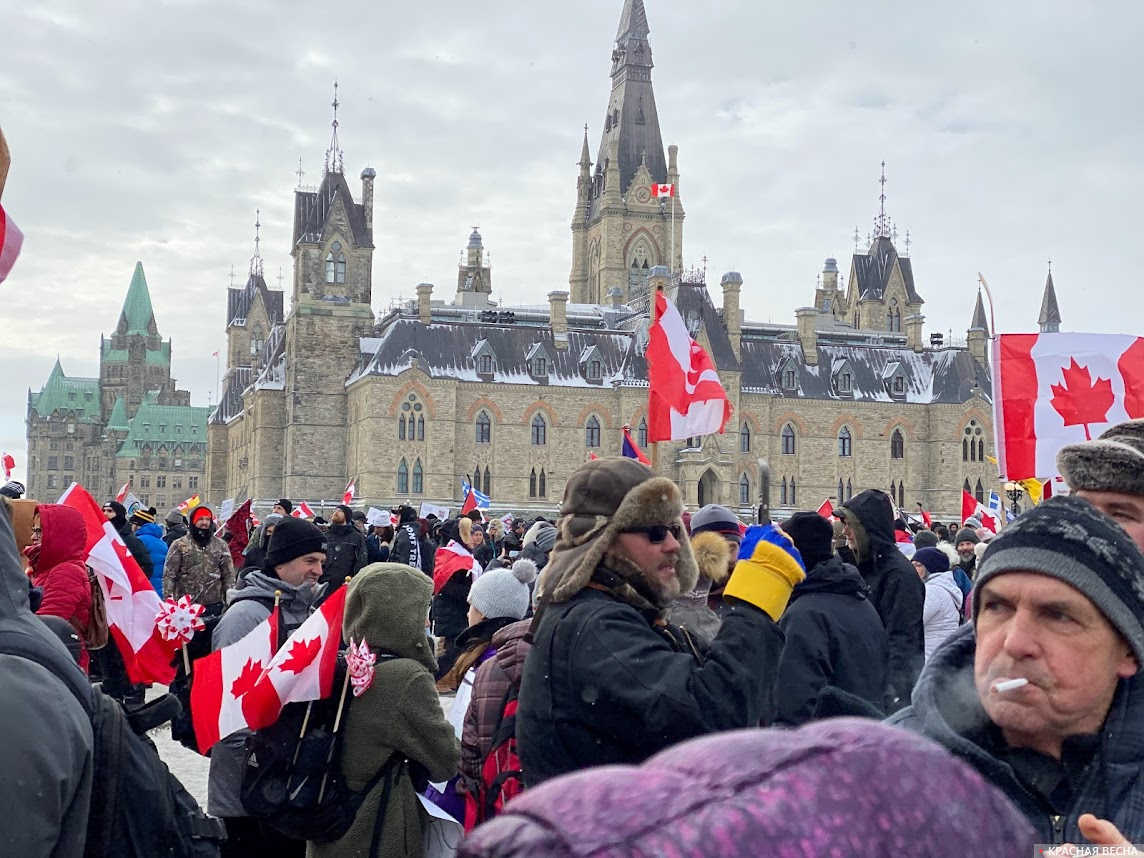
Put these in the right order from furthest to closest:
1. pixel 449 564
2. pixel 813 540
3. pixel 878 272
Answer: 1. pixel 878 272
2. pixel 449 564
3. pixel 813 540

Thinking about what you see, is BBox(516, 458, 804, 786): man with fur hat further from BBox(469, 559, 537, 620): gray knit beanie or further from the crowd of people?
BBox(469, 559, 537, 620): gray knit beanie

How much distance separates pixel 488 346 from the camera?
54281mm

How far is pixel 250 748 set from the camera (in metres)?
4.05

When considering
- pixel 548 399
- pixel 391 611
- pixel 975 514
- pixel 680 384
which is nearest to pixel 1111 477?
pixel 391 611

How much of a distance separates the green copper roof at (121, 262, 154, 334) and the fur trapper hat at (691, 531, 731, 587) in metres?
132

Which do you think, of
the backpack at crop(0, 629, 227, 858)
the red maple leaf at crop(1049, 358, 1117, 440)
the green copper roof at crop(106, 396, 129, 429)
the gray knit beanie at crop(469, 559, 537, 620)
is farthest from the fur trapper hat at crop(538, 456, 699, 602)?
the green copper roof at crop(106, 396, 129, 429)

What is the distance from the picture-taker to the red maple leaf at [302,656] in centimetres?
405

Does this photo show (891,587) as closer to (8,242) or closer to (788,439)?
(8,242)

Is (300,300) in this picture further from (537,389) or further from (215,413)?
(215,413)

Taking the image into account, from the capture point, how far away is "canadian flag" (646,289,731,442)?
10.2 m

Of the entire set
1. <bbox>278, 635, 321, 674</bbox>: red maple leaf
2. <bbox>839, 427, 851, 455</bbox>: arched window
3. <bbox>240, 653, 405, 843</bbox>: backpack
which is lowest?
<bbox>240, 653, 405, 843</bbox>: backpack

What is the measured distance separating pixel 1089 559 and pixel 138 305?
137288 mm

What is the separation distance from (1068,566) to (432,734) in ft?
8.81

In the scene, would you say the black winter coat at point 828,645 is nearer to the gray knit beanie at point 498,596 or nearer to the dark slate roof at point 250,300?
the gray knit beanie at point 498,596
